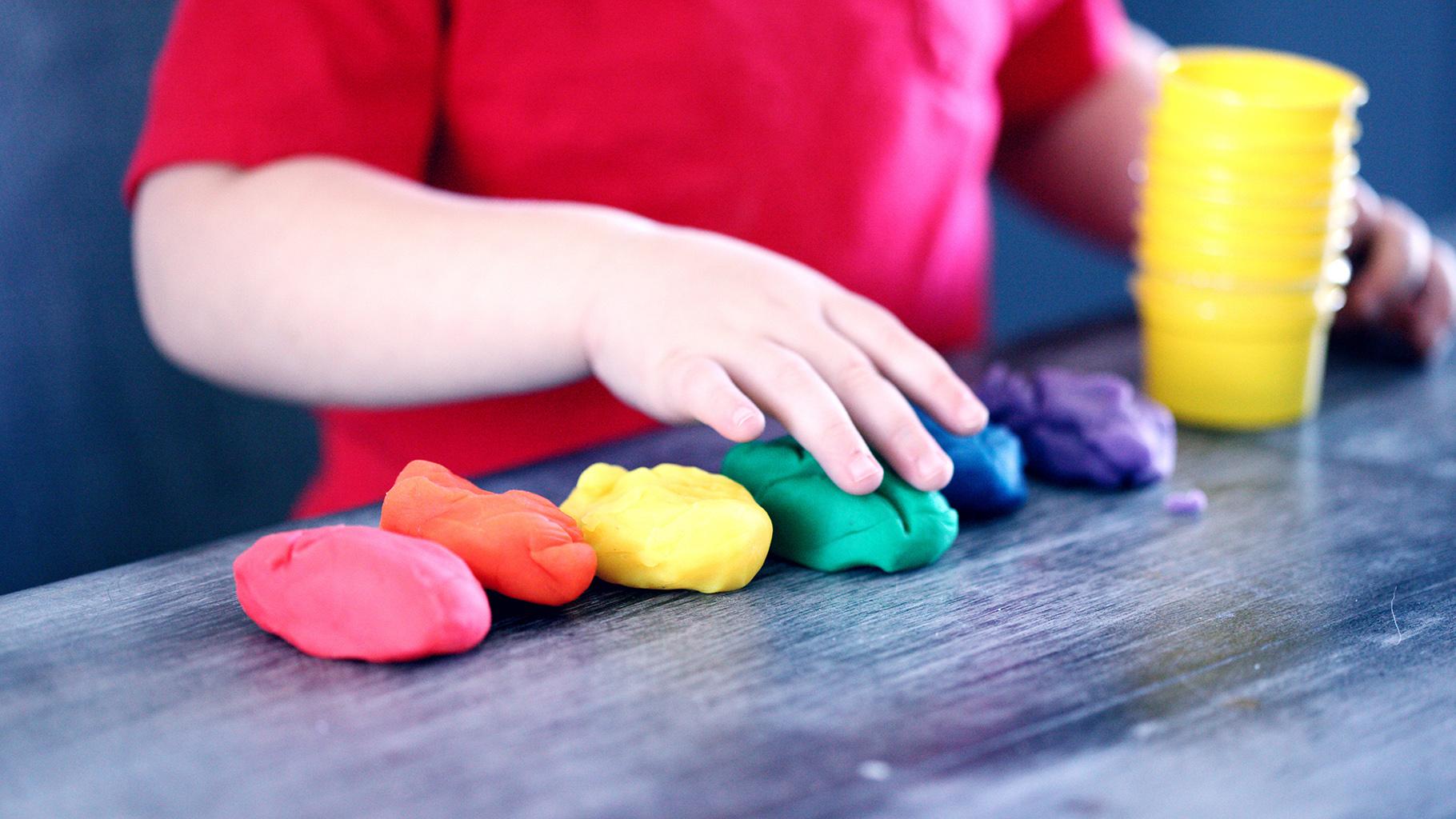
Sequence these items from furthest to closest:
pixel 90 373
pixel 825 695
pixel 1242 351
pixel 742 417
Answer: pixel 90 373, pixel 1242 351, pixel 742 417, pixel 825 695

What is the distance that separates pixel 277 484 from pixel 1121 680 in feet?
2.79

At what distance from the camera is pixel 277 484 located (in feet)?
3.71

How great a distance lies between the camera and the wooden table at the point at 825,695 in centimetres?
37

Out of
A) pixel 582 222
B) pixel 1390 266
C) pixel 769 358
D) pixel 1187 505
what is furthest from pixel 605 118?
pixel 1390 266

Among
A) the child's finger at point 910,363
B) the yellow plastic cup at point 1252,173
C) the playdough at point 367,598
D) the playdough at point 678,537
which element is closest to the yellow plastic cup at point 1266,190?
the yellow plastic cup at point 1252,173

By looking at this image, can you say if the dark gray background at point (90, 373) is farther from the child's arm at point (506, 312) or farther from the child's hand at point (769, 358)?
the child's hand at point (769, 358)

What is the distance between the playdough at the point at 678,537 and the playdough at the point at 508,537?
0.04ft

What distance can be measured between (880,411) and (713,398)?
66mm

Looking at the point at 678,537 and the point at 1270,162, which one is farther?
the point at 1270,162

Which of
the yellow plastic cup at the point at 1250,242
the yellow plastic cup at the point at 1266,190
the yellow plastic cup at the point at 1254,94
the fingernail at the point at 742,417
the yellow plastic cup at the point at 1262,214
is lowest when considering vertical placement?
the fingernail at the point at 742,417

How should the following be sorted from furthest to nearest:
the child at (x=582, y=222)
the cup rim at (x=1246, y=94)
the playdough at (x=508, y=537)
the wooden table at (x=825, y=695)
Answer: the cup rim at (x=1246, y=94) < the child at (x=582, y=222) < the playdough at (x=508, y=537) < the wooden table at (x=825, y=695)

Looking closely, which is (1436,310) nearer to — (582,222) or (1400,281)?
(1400,281)

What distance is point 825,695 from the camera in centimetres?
42

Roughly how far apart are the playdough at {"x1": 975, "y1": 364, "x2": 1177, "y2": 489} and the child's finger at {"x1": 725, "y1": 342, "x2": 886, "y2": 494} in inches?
5.1
